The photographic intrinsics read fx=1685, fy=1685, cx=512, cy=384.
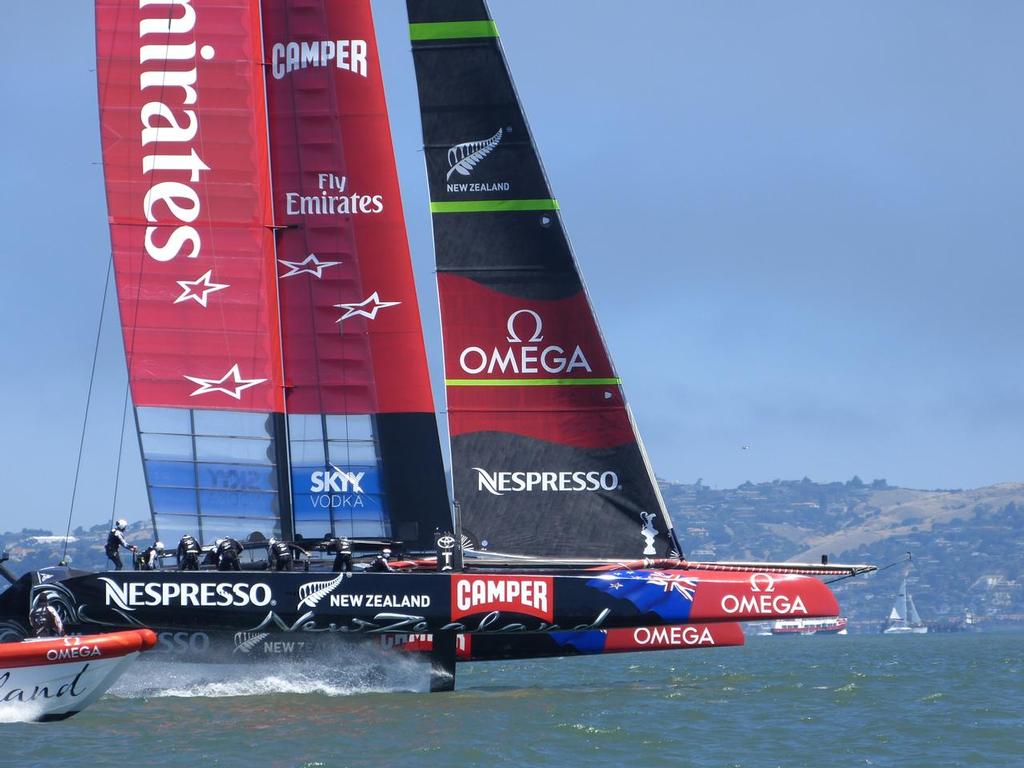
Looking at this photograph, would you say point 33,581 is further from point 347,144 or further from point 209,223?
point 347,144

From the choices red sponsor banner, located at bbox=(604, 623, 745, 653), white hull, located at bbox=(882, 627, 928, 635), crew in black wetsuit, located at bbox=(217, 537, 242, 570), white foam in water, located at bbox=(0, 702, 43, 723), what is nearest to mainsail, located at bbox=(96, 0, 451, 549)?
crew in black wetsuit, located at bbox=(217, 537, 242, 570)

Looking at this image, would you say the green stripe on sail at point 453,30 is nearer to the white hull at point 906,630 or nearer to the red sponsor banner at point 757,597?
the red sponsor banner at point 757,597

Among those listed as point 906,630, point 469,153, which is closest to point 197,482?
point 469,153

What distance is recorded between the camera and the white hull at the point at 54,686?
18172mm

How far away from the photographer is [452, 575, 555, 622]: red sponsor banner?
19.8m

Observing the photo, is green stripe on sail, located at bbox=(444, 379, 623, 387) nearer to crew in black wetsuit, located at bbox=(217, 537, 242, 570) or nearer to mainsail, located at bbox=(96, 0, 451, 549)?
mainsail, located at bbox=(96, 0, 451, 549)

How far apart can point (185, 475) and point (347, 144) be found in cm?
482

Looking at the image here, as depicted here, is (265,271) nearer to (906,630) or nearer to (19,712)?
(19,712)

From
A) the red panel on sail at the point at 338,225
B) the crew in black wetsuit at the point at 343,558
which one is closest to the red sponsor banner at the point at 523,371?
the red panel on sail at the point at 338,225

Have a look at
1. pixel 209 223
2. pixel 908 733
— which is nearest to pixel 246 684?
pixel 209 223

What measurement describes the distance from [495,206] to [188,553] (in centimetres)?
578

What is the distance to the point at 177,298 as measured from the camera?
70.8 ft

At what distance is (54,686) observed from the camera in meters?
18.4

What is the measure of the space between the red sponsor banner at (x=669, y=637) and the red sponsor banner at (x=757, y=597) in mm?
1199
